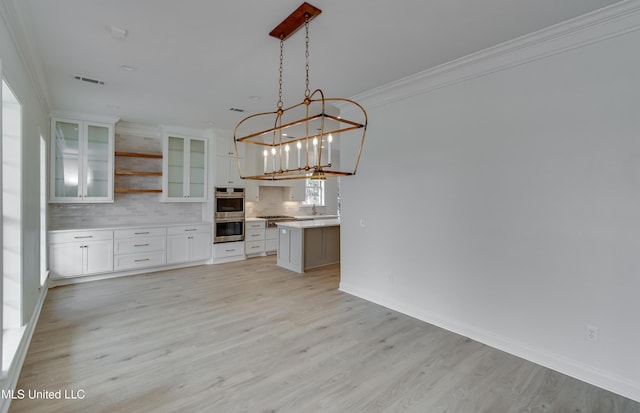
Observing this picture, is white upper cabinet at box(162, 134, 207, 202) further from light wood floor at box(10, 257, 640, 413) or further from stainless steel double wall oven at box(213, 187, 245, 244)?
light wood floor at box(10, 257, 640, 413)

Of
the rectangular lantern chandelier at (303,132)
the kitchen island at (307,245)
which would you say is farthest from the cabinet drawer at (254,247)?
the rectangular lantern chandelier at (303,132)

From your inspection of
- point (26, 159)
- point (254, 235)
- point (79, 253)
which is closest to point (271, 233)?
point (254, 235)

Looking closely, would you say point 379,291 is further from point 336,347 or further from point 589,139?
point 589,139

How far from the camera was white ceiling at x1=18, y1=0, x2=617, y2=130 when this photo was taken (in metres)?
2.17

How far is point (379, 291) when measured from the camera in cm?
396

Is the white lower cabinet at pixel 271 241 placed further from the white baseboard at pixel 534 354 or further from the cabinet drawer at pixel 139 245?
the white baseboard at pixel 534 354

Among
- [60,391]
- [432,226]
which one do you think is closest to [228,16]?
[432,226]

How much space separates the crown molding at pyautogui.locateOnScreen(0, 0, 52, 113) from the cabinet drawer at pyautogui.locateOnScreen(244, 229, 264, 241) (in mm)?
3974

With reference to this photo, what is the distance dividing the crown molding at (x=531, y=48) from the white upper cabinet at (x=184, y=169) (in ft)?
13.5

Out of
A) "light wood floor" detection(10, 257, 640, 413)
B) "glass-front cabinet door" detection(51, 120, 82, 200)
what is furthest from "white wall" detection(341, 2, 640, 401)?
"glass-front cabinet door" detection(51, 120, 82, 200)

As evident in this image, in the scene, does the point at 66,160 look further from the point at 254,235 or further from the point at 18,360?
the point at 18,360

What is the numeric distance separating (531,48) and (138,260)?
6.12m

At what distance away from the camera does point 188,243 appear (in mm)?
5867

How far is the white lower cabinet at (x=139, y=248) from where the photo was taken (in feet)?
16.8
